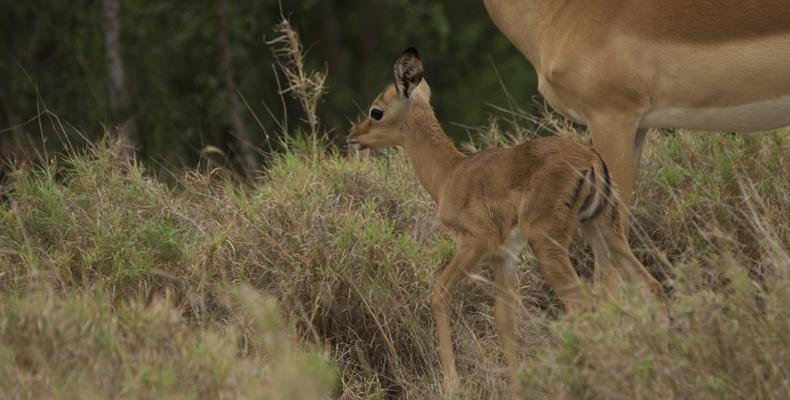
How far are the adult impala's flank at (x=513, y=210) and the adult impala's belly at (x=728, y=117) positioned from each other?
2.71ft

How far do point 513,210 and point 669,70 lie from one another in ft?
3.92

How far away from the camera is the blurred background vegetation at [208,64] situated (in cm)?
1395

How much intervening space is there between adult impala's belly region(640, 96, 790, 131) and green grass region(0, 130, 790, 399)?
1.07 feet

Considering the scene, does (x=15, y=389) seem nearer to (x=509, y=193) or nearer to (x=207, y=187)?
(x=509, y=193)

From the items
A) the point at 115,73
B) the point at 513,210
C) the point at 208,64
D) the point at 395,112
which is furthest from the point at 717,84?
the point at 208,64

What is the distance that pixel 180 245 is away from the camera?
20.9ft

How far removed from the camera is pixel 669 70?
6.41 meters

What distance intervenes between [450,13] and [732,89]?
14367 millimetres

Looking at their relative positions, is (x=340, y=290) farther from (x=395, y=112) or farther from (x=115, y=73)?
(x=115, y=73)

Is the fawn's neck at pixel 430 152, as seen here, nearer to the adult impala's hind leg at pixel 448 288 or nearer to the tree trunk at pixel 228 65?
the adult impala's hind leg at pixel 448 288

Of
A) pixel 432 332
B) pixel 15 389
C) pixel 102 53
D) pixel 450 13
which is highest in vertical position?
pixel 15 389

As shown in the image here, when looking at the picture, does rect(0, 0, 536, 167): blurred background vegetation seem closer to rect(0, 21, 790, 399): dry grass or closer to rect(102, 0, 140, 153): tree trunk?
rect(102, 0, 140, 153): tree trunk

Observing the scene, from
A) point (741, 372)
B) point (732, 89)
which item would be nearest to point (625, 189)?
point (732, 89)

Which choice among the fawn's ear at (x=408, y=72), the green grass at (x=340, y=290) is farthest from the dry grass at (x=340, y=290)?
the fawn's ear at (x=408, y=72)
